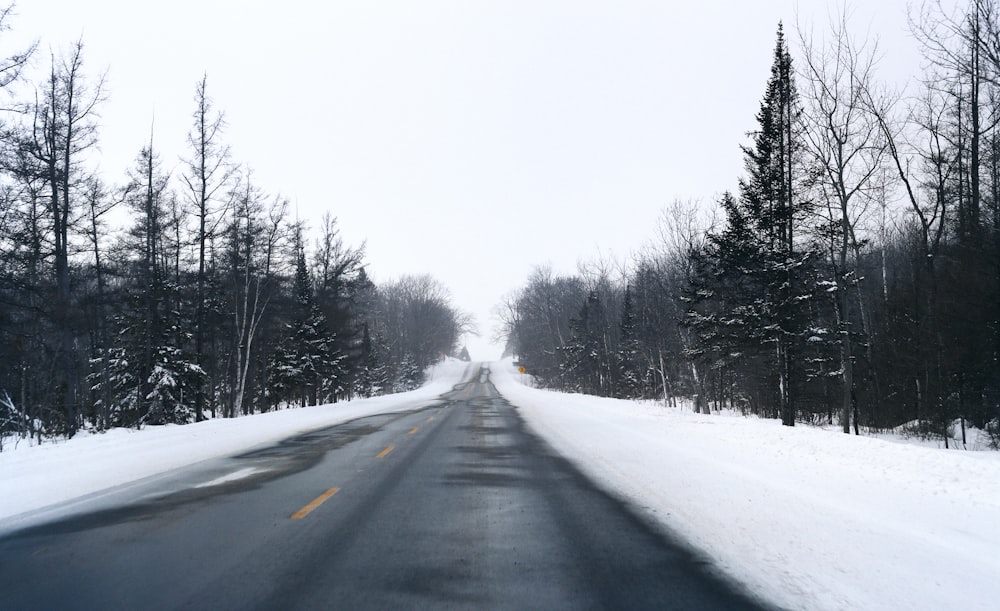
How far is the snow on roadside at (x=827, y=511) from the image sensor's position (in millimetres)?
4359

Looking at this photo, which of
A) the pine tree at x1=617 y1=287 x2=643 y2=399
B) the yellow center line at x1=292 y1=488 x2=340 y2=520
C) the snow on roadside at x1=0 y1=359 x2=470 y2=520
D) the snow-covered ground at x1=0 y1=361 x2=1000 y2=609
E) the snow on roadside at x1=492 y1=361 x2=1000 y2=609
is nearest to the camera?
the snow on roadside at x1=492 y1=361 x2=1000 y2=609

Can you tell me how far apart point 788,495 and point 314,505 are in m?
6.07

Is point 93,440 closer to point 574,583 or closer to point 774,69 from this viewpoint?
point 574,583

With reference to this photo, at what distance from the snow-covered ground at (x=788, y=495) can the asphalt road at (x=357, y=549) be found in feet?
2.11

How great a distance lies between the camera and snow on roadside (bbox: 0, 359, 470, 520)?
8.29 metres

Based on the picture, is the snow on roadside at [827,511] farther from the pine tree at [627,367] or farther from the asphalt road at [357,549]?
the pine tree at [627,367]

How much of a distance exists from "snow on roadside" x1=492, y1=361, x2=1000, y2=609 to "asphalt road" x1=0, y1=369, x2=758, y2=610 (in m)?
0.60

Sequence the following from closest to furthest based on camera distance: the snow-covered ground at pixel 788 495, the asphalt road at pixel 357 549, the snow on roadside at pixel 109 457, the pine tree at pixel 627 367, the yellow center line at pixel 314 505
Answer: the asphalt road at pixel 357 549 → the snow-covered ground at pixel 788 495 → the yellow center line at pixel 314 505 → the snow on roadside at pixel 109 457 → the pine tree at pixel 627 367

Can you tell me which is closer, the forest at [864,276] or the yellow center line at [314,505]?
the yellow center line at [314,505]

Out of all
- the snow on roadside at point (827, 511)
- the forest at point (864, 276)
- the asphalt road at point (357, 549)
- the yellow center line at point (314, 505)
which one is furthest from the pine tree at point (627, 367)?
the yellow center line at point (314, 505)

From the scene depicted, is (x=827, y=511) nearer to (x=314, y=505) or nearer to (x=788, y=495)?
(x=788, y=495)

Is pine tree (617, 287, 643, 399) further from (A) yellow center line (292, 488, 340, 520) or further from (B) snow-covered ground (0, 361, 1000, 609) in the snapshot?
(A) yellow center line (292, 488, 340, 520)

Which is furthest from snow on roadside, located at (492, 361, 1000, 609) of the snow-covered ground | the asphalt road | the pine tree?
the pine tree

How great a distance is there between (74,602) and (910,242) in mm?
39687
